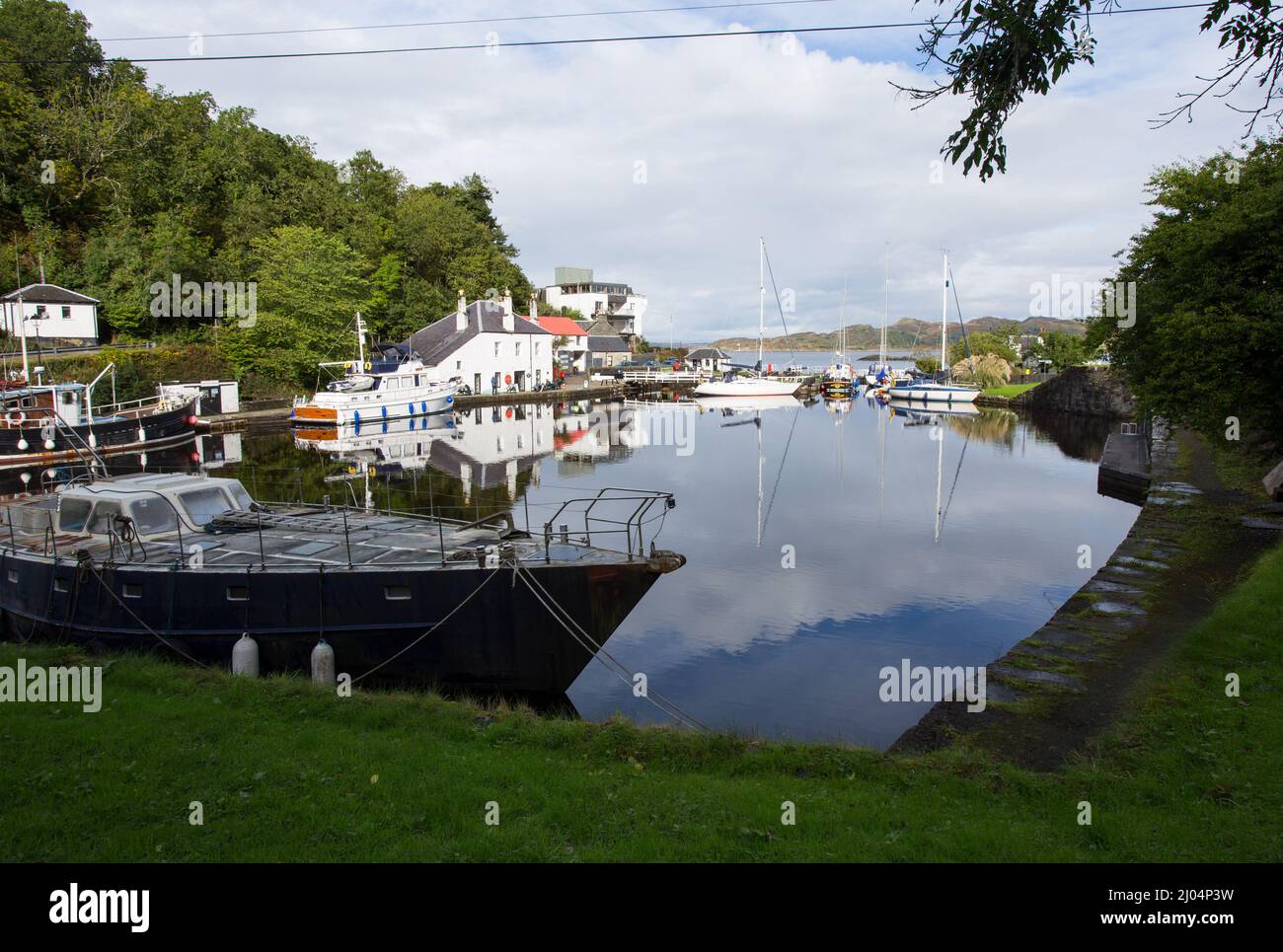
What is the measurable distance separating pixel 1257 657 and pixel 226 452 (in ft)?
144

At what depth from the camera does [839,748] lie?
9.00 metres

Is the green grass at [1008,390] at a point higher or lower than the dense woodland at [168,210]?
lower

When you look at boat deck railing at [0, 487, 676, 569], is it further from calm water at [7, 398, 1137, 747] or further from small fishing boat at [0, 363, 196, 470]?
small fishing boat at [0, 363, 196, 470]

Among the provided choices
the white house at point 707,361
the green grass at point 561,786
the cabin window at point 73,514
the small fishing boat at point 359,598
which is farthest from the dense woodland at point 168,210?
the green grass at point 561,786

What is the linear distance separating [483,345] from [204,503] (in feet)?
201

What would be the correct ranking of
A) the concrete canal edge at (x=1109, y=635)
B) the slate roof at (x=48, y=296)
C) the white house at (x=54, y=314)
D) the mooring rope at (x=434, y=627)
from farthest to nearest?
the slate roof at (x=48, y=296), the white house at (x=54, y=314), the mooring rope at (x=434, y=627), the concrete canal edge at (x=1109, y=635)

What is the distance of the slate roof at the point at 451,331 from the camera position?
2867 inches

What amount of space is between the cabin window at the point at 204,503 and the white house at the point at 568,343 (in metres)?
83.8

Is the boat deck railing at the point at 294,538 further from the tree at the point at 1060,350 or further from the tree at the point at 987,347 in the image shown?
the tree at the point at 987,347

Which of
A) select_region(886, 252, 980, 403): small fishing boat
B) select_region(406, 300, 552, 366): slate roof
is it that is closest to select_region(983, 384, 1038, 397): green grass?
select_region(886, 252, 980, 403): small fishing boat

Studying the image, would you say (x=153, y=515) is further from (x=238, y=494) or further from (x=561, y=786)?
(x=561, y=786)

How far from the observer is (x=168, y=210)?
201 feet

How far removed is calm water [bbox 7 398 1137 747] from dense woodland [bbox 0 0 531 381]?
14221 mm
